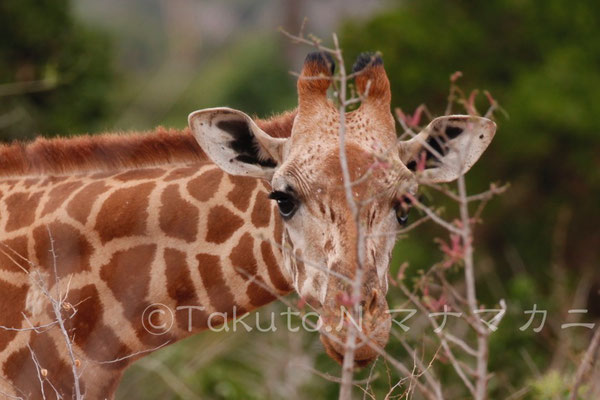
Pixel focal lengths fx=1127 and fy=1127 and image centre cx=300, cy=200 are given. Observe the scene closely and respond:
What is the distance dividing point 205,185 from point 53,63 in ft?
34.5

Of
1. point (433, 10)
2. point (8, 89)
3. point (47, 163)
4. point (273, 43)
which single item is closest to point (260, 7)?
point (273, 43)

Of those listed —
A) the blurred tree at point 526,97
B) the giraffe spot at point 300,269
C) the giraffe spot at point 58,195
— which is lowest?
the blurred tree at point 526,97

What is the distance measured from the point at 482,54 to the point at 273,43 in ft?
49.6

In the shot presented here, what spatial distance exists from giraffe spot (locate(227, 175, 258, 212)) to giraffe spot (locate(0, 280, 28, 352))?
1.44 meters

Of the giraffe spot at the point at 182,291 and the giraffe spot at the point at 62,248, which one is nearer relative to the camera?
the giraffe spot at the point at 62,248

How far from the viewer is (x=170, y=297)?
728cm

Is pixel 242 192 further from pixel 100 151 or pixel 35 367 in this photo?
pixel 35 367

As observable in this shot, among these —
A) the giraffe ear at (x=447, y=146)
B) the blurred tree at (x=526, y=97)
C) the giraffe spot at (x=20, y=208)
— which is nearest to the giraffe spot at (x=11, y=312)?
the giraffe spot at (x=20, y=208)

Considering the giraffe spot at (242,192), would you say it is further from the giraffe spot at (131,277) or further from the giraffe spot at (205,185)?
the giraffe spot at (131,277)

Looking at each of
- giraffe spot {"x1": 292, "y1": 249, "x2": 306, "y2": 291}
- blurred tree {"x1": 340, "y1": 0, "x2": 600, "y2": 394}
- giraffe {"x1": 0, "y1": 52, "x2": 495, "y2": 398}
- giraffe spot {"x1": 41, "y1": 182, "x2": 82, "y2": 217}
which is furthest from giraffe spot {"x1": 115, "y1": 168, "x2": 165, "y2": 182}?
blurred tree {"x1": 340, "y1": 0, "x2": 600, "y2": 394}

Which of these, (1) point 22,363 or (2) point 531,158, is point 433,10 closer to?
(2) point 531,158

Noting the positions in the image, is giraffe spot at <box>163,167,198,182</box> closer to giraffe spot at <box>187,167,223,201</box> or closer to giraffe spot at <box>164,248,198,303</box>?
giraffe spot at <box>187,167,223,201</box>

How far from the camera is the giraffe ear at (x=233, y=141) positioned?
23.2 ft

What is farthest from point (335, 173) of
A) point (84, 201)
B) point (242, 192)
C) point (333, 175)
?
point (84, 201)
